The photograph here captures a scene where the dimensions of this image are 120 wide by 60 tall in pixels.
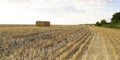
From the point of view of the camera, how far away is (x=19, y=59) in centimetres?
Answer: 1061

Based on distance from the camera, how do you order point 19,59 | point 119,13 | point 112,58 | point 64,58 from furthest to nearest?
point 119,13, point 112,58, point 64,58, point 19,59

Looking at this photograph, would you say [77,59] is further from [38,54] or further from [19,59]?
[19,59]

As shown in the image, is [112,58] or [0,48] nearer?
[112,58]

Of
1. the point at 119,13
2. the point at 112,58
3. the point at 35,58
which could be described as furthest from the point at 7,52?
the point at 119,13

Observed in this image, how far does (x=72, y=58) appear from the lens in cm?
1173

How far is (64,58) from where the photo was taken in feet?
37.9

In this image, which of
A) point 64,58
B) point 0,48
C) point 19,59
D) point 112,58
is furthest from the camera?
point 0,48

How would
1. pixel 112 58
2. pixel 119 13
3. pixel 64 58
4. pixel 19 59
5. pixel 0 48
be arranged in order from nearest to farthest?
pixel 19 59, pixel 64 58, pixel 112 58, pixel 0 48, pixel 119 13

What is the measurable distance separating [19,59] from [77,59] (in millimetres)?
2594

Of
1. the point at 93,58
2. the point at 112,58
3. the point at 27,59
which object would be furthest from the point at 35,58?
the point at 112,58

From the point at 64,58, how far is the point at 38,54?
132 cm

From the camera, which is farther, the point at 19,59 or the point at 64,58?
the point at 64,58

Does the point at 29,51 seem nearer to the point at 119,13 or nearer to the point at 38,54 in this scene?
the point at 38,54

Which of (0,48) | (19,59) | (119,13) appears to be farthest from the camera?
(119,13)
